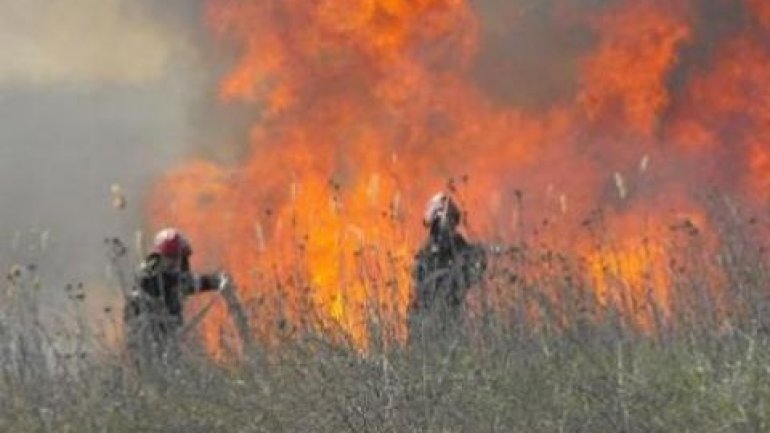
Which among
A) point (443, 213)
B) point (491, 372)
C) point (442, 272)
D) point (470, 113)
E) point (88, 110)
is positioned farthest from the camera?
point (88, 110)

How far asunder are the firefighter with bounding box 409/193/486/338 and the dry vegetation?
4.5 inches

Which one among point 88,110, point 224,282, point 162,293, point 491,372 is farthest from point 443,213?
point 88,110

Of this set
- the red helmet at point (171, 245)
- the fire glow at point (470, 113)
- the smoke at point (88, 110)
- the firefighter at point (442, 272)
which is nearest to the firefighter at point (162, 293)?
the red helmet at point (171, 245)

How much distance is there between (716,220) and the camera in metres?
5.34

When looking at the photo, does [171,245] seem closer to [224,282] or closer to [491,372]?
[224,282]

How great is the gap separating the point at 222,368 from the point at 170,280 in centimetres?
208

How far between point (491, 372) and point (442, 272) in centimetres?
102

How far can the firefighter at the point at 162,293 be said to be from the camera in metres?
5.81

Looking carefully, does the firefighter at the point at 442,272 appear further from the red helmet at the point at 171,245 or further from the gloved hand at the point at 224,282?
the red helmet at the point at 171,245

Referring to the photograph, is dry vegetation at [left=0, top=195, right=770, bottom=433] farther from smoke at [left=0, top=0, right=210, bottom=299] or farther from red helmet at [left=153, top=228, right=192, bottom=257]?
smoke at [left=0, top=0, right=210, bottom=299]

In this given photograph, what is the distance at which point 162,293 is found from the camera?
6625 millimetres

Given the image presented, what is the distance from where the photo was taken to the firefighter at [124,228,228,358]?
19.1 ft

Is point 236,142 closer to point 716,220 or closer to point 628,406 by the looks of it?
point 716,220

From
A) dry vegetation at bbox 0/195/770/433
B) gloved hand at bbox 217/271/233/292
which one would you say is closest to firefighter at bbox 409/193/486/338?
dry vegetation at bbox 0/195/770/433
